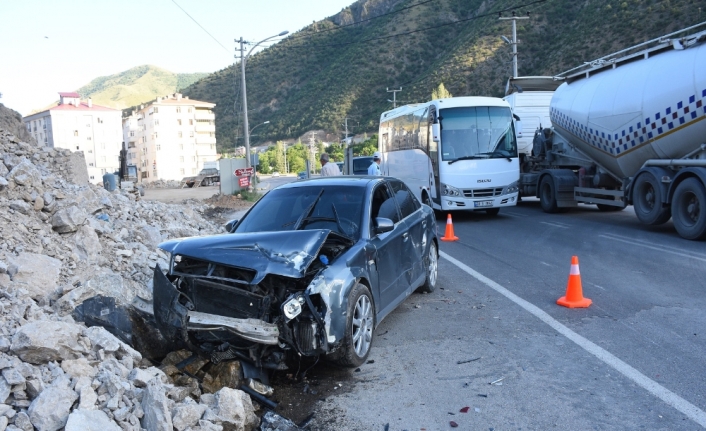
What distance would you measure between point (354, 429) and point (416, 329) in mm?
2280

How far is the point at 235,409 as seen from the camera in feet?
13.0

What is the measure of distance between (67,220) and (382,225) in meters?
4.28

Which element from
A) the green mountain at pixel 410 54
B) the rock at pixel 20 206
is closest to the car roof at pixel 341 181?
the rock at pixel 20 206

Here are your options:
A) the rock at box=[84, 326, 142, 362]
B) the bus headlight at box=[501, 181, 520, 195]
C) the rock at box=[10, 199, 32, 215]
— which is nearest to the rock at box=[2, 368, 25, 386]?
the rock at box=[84, 326, 142, 362]

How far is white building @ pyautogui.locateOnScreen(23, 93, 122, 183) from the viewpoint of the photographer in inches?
3684

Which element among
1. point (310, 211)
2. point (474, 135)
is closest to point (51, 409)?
point (310, 211)

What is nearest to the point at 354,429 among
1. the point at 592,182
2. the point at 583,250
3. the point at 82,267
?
the point at 82,267

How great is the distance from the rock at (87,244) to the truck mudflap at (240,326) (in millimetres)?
3035

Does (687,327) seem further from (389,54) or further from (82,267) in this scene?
(389,54)

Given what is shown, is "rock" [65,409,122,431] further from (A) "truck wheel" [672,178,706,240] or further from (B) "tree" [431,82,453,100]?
(B) "tree" [431,82,453,100]

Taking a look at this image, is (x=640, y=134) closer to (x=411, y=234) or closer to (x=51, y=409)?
(x=411, y=234)

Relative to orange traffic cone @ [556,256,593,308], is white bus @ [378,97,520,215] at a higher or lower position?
higher

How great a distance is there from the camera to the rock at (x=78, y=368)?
3832mm

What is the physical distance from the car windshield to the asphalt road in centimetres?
128
